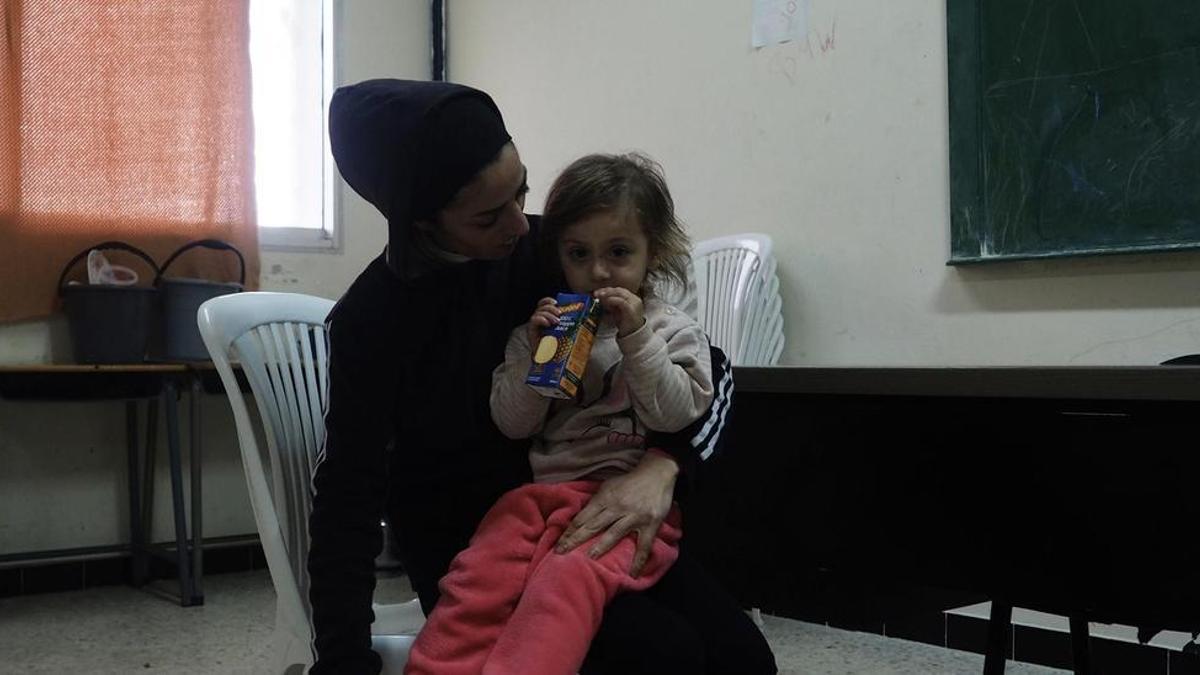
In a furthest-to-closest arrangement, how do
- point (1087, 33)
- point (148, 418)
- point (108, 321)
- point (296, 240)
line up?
1. point (296, 240)
2. point (148, 418)
3. point (108, 321)
4. point (1087, 33)

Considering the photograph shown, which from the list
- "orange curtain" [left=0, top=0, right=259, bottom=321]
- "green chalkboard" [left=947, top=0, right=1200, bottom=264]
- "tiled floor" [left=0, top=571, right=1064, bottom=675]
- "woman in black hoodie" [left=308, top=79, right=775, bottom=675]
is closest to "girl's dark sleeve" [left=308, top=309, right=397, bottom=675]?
"woman in black hoodie" [left=308, top=79, right=775, bottom=675]

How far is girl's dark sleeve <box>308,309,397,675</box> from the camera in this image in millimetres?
1078

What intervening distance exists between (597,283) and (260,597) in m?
2.59

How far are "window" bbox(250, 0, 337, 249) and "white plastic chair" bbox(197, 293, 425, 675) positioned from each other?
2687mm

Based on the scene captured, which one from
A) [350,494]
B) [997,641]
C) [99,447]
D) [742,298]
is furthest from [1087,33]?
[99,447]

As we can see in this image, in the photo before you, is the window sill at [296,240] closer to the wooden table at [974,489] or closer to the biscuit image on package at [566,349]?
the wooden table at [974,489]

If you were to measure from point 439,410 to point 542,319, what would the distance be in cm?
17

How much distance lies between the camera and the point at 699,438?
46.9 inches

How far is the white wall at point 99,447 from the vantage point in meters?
3.43

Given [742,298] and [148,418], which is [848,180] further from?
[148,418]

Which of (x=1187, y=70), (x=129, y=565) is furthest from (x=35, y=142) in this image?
(x=1187, y=70)

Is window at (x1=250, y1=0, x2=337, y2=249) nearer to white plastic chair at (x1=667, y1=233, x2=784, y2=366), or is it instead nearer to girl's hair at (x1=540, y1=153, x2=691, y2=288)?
white plastic chair at (x1=667, y1=233, x2=784, y2=366)

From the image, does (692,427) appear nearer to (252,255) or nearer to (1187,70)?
(1187,70)

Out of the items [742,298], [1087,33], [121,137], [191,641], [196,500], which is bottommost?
[191,641]
